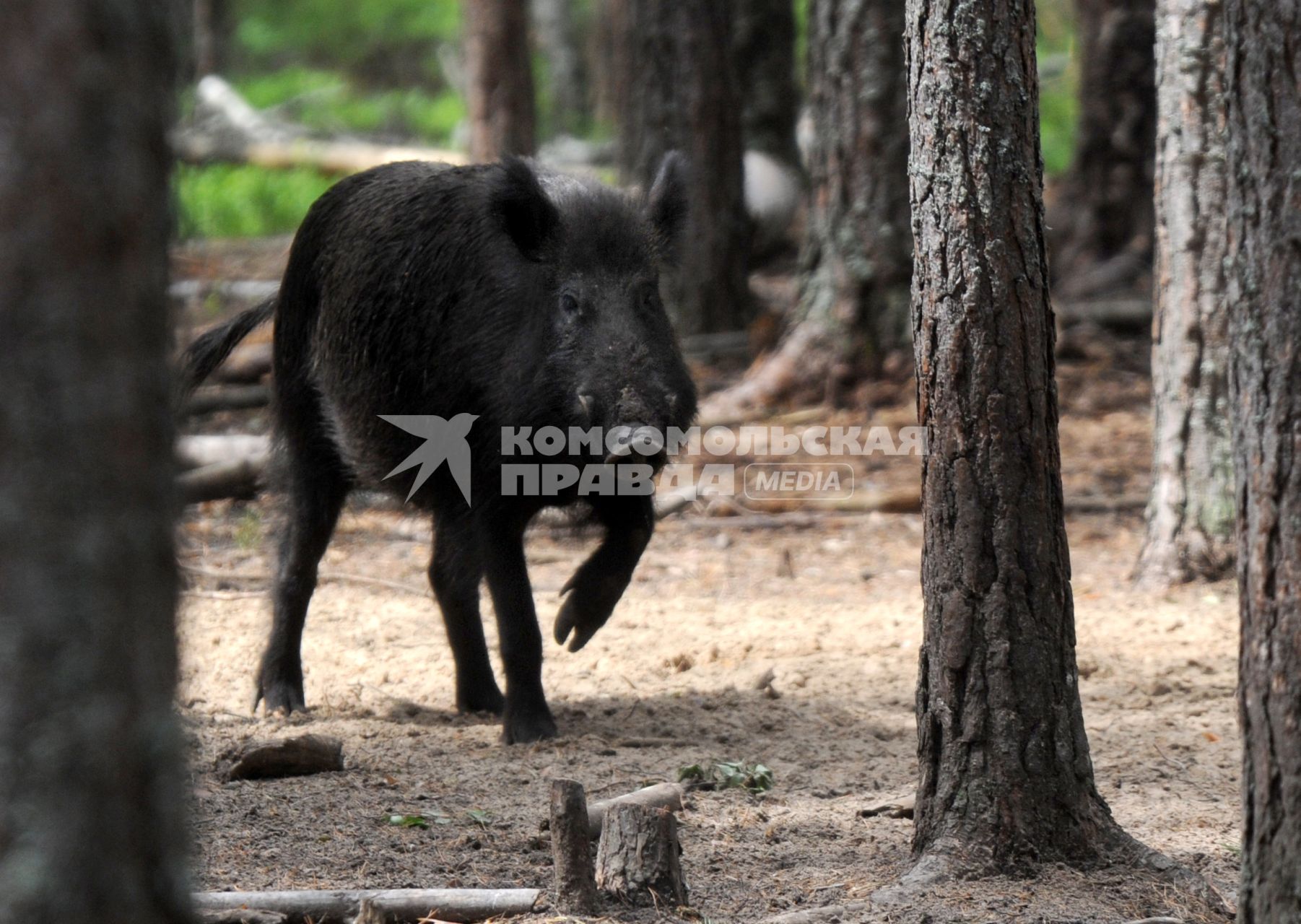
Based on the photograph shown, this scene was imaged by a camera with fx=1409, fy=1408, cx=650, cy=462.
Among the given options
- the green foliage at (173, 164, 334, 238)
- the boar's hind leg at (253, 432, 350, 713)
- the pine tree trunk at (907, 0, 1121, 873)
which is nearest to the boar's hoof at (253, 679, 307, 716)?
the boar's hind leg at (253, 432, 350, 713)

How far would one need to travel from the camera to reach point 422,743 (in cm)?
467

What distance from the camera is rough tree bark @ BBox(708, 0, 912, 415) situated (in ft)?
29.5

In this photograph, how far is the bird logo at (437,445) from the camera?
4840 mm

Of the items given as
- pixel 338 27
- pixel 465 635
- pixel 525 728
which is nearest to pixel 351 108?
pixel 338 27

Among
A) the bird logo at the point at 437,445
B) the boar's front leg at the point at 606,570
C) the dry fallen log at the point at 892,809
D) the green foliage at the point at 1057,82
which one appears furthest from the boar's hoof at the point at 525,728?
the green foliage at the point at 1057,82

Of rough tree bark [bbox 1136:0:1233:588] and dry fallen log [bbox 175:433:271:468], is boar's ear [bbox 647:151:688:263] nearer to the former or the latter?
rough tree bark [bbox 1136:0:1233:588]

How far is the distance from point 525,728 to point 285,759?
817 mm

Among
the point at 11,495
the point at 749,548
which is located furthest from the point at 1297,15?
the point at 749,548

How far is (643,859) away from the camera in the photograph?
10.2 feet

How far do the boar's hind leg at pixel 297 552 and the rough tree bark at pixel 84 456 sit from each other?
3.64 metres

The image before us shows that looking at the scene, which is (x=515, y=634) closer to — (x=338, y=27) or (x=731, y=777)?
(x=731, y=777)

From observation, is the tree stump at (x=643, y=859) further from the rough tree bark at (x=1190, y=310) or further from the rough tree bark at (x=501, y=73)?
the rough tree bark at (x=501, y=73)

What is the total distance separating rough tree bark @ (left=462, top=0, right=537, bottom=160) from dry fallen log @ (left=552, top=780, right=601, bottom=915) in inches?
328

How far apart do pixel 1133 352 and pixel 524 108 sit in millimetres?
4915
